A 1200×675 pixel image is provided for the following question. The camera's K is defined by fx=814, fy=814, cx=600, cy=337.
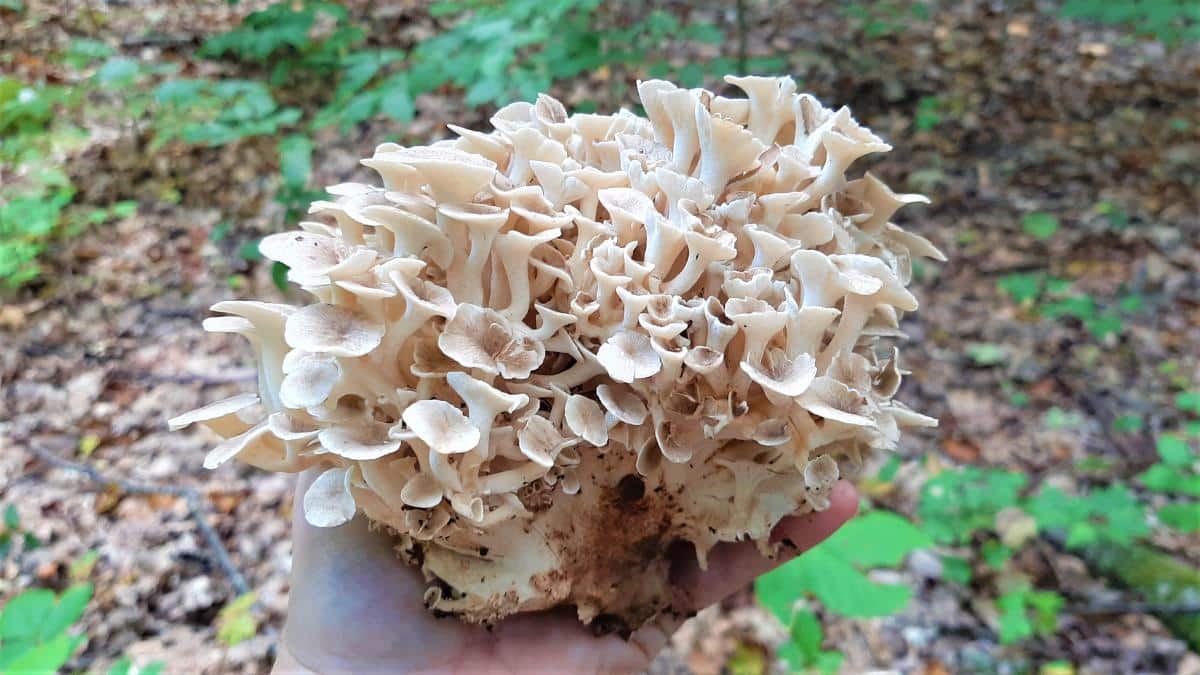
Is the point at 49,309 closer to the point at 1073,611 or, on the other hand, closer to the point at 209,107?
the point at 209,107

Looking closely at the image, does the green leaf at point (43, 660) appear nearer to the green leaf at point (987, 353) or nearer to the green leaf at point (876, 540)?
the green leaf at point (876, 540)

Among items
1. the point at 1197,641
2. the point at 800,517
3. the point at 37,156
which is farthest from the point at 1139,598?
the point at 37,156

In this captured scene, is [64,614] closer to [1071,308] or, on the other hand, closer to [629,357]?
[629,357]

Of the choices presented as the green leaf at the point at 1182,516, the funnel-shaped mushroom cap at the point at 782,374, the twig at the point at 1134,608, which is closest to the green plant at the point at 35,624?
the funnel-shaped mushroom cap at the point at 782,374

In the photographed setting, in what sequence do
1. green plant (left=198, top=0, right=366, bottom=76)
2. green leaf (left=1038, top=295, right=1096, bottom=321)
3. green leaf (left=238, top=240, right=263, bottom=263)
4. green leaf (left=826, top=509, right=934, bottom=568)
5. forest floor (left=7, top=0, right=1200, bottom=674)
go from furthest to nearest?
green leaf (left=1038, top=295, right=1096, bottom=321) → green leaf (left=238, top=240, right=263, bottom=263) → green plant (left=198, top=0, right=366, bottom=76) → forest floor (left=7, top=0, right=1200, bottom=674) → green leaf (left=826, top=509, right=934, bottom=568)

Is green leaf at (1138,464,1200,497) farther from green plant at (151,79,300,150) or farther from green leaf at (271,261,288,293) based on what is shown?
green plant at (151,79,300,150)

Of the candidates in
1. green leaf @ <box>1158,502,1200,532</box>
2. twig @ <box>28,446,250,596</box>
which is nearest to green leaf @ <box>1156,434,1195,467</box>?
green leaf @ <box>1158,502,1200,532</box>

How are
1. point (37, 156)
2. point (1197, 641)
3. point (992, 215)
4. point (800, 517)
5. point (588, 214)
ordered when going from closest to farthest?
point (588, 214) < point (800, 517) < point (1197, 641) < point (37, 156) < point (992, 215)
